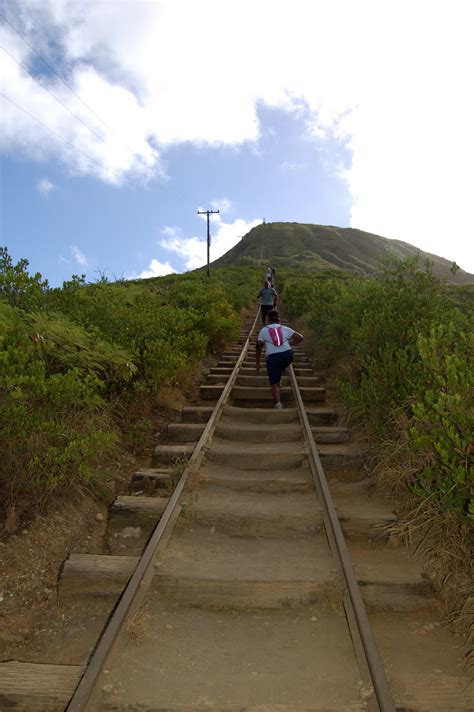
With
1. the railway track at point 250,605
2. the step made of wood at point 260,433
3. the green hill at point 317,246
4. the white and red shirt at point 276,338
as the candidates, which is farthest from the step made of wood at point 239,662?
the green hill at point 317,246

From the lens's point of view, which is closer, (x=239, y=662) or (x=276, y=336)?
(x=239, y=662)

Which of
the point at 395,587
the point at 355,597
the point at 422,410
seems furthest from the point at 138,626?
the point at 422,410

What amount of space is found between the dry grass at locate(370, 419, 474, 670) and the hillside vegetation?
2928 mm

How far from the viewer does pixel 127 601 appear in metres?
3.14

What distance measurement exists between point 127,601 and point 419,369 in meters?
4.16

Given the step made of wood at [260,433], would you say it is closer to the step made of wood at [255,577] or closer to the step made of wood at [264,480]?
the step made of wood at [264,480]

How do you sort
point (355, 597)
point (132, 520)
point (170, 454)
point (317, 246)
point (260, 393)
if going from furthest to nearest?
point (317, 246) → point (260, 393) → point (170, 454) → point (132, 520) → point (355, 597)

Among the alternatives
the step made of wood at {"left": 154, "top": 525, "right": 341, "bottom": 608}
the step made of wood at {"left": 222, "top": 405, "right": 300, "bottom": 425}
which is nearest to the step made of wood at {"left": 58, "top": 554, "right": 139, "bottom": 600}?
the step made of wood at {"left": 154, "top": 525, "right": 341, "bottom": 608}

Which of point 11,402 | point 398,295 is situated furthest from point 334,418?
point 11,402

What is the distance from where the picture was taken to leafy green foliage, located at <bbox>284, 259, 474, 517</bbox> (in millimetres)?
3814

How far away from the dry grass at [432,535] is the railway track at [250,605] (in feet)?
0.40

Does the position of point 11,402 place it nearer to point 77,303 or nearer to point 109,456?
point 109,456

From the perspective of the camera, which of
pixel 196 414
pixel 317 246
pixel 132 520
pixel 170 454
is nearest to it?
pixel 132 520

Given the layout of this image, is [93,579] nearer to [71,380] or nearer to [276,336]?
[71,380]
